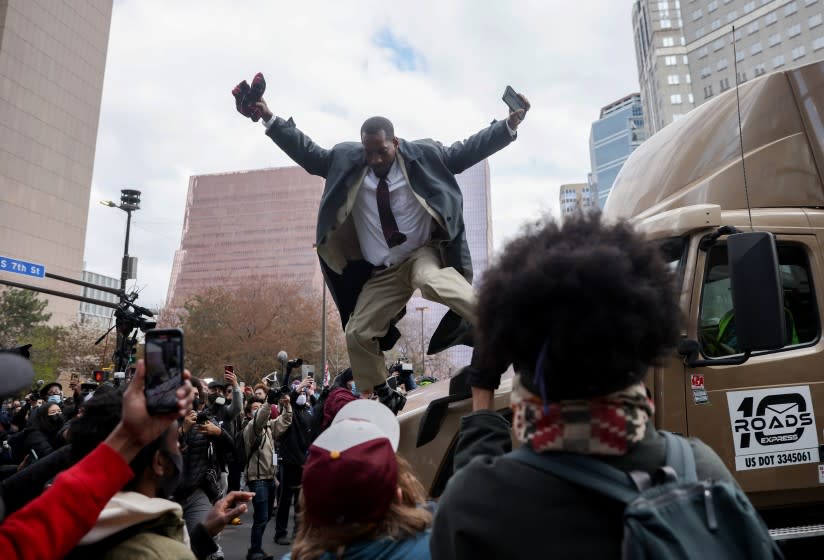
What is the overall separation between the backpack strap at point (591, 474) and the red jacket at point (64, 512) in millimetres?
1043

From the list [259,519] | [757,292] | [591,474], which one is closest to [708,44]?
[259,519]

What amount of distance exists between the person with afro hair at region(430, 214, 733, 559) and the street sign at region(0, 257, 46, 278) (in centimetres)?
1927

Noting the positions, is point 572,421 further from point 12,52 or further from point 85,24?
point 85,24

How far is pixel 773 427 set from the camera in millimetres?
3521

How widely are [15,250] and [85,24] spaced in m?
30.4

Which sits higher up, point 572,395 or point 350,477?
point 572,395

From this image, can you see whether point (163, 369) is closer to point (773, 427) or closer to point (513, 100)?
point (513, 100)

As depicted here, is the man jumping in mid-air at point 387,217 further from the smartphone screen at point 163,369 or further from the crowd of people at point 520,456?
the smartphone screen at point 163,369

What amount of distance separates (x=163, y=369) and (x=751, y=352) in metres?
3.16

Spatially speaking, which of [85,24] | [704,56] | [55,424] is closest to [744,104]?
[55,424]

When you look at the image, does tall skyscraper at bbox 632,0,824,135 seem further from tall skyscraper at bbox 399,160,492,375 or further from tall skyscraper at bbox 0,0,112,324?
tall skyscraper at bbox 0,0,112,324

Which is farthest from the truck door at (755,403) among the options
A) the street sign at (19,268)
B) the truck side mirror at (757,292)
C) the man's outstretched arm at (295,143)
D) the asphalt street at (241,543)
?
the street sign at (19,268)

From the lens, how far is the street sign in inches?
701

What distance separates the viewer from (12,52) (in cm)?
6450
